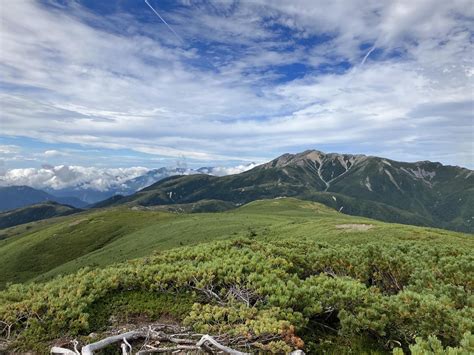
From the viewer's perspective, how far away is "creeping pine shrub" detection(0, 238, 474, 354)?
1029 cm

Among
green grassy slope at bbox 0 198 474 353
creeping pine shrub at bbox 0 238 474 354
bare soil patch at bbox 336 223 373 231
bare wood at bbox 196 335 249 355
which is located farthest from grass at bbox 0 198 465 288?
bare wood at bbox 196 335 249 355

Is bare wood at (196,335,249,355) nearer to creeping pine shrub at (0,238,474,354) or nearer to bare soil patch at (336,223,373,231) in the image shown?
creeping pine shrub at (0,238,474,354)

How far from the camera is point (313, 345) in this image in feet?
35.0

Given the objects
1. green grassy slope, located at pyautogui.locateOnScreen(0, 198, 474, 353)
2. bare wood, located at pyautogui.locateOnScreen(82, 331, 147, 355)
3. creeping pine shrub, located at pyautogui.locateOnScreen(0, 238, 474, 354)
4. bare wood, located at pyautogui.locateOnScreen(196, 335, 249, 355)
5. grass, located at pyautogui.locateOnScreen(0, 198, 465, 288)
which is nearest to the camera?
bare wood, located at pyautogui.locateOnScreen(196, 335, 249, 355)

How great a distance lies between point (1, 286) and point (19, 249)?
33287 mm

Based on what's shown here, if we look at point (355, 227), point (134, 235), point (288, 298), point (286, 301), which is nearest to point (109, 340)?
point (286, 301)

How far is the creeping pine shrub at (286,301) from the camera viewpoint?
1029 cm

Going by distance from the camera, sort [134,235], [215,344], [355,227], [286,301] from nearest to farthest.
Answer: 1. [215,344]
2. [286,301]
3. [355,227]
4. [134,235]

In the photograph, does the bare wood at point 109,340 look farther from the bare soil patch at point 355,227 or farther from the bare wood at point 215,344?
the bare soil patch at point 355,227

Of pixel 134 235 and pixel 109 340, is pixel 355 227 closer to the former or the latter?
pixel 109 340

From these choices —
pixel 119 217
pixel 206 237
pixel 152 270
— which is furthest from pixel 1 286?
pixel 152 270

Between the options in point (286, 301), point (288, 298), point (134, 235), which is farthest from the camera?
point (134, 235)

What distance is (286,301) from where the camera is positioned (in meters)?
11.8

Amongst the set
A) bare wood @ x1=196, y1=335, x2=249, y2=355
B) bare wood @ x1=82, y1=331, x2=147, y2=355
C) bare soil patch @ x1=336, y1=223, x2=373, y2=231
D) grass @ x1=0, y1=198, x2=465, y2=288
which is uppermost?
bare wood @ x1=196, y1=335, x2=249, y2=355
